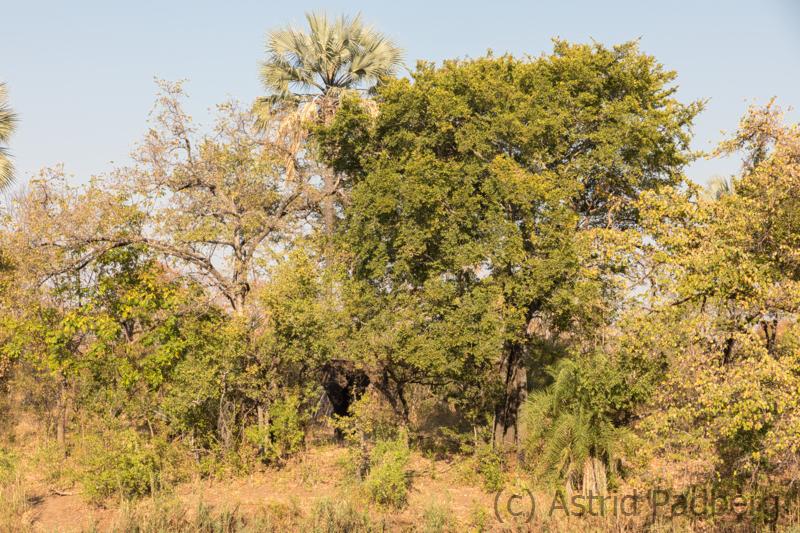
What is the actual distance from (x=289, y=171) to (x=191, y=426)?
8.50 metres

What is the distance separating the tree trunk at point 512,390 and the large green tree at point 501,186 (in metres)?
0.04

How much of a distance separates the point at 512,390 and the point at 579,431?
343 centimetres

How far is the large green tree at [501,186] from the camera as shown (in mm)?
12508

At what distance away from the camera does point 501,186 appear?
13000mm

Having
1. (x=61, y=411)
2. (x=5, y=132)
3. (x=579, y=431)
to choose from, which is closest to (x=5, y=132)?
(x=5, y=132)

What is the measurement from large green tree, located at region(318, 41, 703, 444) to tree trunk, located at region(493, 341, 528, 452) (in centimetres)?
→ 4

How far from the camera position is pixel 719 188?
19.1 meters

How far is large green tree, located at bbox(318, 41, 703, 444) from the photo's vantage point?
12508 millimetres

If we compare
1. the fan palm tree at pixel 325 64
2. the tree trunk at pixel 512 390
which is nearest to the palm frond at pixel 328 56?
the fan palm tree at pixel 325 64

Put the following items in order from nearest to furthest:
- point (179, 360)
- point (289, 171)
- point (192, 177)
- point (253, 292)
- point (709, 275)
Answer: point (709, 275) → point (253, 292) → point (179, 360) → point (192, 177) → point (289, 171)

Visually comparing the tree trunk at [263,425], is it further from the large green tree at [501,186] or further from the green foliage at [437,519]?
the green foliage at [437,519]

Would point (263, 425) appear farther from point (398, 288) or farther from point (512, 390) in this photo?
point (512, 390)

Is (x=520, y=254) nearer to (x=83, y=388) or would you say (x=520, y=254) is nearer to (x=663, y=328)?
(x=663, y=328)

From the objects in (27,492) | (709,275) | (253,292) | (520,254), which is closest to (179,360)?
(253,292)
